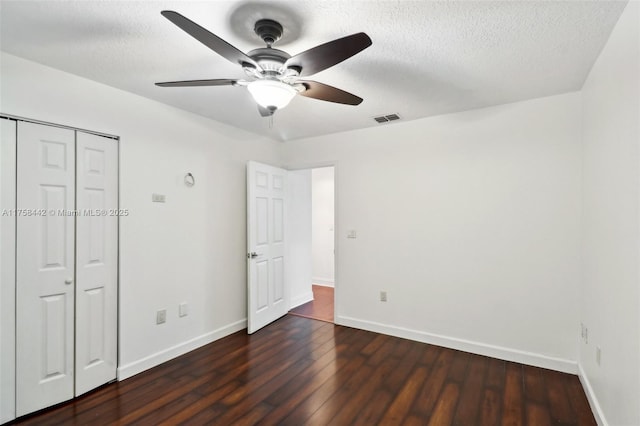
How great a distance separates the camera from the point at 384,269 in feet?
11.9

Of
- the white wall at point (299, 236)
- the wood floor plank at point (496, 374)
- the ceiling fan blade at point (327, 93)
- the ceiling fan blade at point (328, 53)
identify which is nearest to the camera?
the ceiling fan blade at point (328, 53)

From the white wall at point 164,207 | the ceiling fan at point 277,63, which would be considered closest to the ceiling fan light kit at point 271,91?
the ceiling fan at point 277,63

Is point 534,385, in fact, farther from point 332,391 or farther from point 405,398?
point 332,391

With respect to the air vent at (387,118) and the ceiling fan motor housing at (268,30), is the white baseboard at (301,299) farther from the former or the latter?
the ceiling fan motor housing at (268,30)

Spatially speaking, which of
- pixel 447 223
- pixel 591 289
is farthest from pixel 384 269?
pixel 591 289

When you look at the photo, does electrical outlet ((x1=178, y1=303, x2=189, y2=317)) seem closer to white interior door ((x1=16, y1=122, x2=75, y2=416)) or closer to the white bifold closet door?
the white bifold closet door

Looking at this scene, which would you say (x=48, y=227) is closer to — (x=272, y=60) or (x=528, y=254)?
(x=272, y=60)

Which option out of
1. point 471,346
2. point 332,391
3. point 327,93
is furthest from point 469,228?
point 327,93

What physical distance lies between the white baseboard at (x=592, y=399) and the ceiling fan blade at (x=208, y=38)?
2940mm

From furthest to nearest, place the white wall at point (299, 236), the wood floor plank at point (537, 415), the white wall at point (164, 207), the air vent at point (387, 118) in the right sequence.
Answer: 1. the white wall at point (299, 236)
2. the air vent at point (387, 118)
3. the white wall at point (164, 207)
4. the wood floor plank at point (537, 415)

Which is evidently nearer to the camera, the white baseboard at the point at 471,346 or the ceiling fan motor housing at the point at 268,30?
the ceiling fan motor housing at the point at 268,30

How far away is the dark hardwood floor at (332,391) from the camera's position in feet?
6.97

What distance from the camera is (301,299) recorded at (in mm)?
4777

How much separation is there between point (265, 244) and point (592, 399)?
10.6 feet
